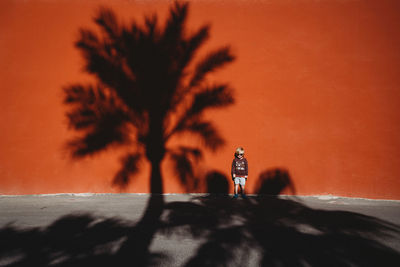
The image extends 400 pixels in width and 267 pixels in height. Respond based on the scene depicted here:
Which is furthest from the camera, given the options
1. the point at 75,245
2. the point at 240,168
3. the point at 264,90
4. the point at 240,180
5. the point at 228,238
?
the point at 264,90

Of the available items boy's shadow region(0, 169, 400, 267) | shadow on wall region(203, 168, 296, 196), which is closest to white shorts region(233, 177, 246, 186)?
shadow on wall region(203, 168, 296, 196)

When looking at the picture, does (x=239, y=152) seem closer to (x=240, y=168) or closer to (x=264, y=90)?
(x=240, y=168)

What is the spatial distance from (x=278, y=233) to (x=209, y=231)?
126 centimetres

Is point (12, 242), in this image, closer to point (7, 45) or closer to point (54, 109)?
point (54, 109)

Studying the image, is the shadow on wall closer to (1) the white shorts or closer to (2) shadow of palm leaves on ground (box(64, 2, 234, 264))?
(1) the white shorts

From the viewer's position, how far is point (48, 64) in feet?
23.5

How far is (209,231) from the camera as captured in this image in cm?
444

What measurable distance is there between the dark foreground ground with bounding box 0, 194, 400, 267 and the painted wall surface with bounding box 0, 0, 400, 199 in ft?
2.72

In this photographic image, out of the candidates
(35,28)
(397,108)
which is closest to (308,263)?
(397,108)

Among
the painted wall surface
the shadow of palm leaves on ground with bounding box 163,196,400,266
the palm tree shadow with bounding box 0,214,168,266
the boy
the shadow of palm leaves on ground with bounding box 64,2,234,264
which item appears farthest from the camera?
the shadow of palm leaves on ground with bounding box 64,2,234,264

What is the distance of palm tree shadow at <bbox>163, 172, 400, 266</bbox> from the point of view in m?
3.48

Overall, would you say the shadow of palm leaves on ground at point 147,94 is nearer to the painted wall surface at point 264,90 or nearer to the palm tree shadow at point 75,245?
the painted wall surface at point 264,90

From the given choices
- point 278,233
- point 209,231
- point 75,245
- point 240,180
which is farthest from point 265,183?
point 75,245

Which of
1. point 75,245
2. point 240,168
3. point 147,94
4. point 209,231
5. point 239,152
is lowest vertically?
point 75,245
